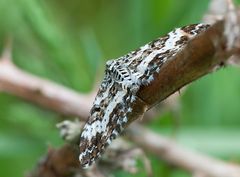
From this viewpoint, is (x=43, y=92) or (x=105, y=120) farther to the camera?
(x=43, y=92)

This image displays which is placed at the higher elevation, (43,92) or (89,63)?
(89,63)

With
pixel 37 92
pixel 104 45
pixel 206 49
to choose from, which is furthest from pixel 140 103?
pixel 104 45

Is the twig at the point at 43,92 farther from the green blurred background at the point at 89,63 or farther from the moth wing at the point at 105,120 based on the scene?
the moth wing at the point at 105,120

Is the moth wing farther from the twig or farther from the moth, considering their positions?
the twig

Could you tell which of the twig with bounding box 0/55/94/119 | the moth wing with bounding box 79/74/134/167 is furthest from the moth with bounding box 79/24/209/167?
the twig with bounding box 0/55/94/119

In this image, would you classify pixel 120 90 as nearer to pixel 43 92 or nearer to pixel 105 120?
pixel 105 120

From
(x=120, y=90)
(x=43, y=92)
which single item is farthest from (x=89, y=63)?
(x=120, y=90)

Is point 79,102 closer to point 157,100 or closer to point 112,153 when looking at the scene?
point 112,153
